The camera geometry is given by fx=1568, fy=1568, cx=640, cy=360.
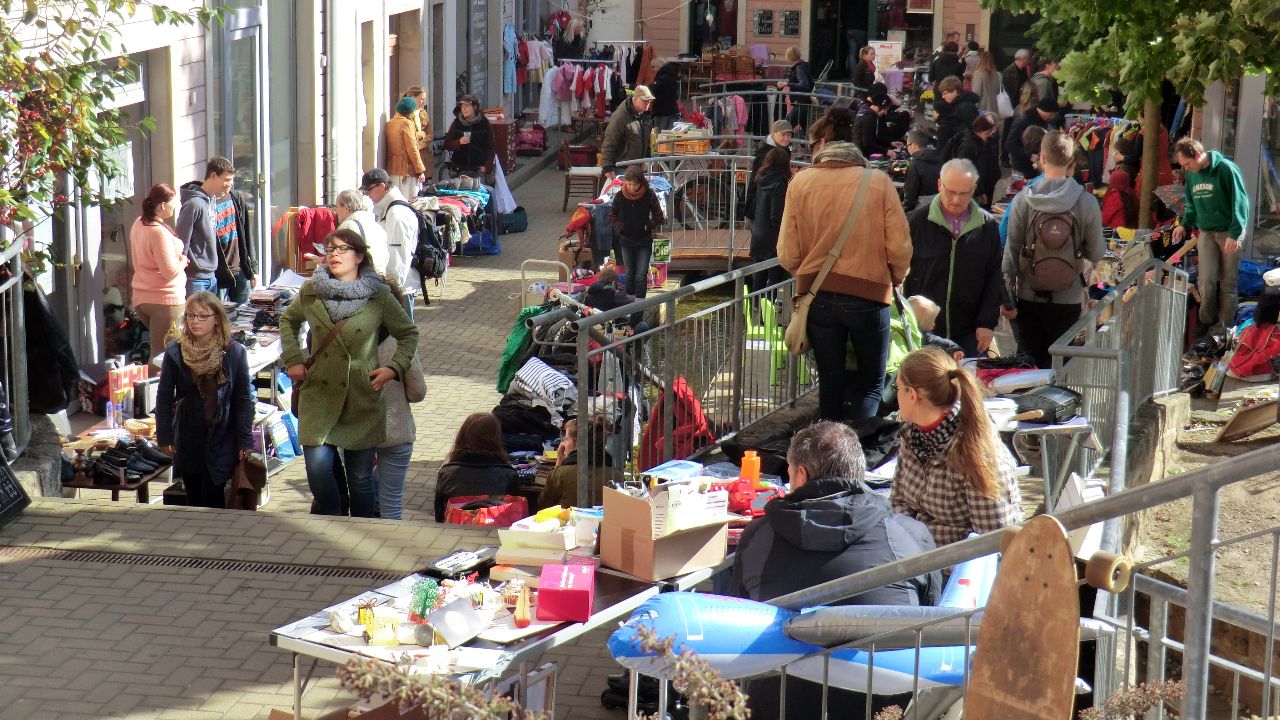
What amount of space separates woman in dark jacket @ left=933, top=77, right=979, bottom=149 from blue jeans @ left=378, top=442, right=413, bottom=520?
10347 millimetres

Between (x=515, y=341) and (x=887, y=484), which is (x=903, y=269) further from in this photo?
(x=515, y=341)

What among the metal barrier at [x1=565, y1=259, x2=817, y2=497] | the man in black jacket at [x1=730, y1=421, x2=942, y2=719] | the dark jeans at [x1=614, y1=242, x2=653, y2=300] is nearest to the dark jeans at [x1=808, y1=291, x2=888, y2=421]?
the metal barrier at [x1=565, y1=259, x2=817, y2=497]

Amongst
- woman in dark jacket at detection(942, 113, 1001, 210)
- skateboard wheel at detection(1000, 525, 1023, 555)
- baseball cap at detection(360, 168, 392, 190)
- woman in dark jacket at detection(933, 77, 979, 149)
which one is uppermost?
woman in dark jacket at detection(933, 77, 979, 149)

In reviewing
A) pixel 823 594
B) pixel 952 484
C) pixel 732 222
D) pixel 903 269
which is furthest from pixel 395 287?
pixel 732 222

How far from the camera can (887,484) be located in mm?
7059

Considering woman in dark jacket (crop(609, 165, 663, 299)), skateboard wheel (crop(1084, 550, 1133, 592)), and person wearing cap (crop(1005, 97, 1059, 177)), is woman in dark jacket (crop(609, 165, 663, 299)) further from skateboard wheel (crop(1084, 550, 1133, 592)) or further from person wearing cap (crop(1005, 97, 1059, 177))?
skateboard wheel (crop(1084, 550, 1133, 592))

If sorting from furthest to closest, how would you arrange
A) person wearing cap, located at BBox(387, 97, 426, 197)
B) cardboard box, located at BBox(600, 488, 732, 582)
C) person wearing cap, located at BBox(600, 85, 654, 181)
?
person wearing cap, located at BBox(600, 85, 654, 181)
person wearing cap, located at BBox(387, 97, 426, 197)
cardboard box, located at BBox(600, 488, 732, 582)

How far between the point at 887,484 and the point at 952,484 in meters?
1.53

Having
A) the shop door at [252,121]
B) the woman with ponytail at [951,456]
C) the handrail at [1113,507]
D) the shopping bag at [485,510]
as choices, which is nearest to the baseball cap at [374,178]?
the shop door at [252,121]

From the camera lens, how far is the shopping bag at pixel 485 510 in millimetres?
7781

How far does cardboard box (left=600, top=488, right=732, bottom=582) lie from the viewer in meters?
5.42

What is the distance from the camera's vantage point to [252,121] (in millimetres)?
14695

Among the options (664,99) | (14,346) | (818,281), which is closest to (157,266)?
(14,346)

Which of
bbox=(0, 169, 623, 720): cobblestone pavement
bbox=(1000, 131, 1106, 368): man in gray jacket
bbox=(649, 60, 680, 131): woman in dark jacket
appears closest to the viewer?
bbox=(0, 169, 623, 720): cobblestone pavement
